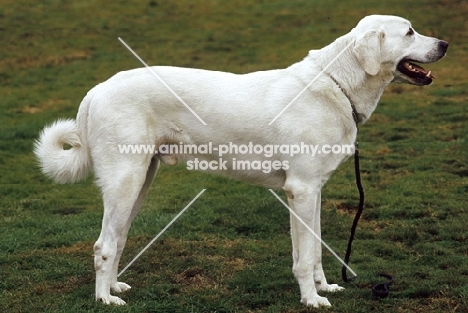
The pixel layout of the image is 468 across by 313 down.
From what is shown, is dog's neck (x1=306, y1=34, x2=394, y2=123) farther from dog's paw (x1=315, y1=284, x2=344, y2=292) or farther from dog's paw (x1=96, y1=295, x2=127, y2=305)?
dog's paw (x1=96, y1=295, x2=127, y2=305)

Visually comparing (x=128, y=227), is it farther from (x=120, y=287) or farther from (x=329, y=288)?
(x=329, y=288)

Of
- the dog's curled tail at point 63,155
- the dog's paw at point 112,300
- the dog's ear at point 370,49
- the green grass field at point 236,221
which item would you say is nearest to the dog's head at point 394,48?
the dog's ear at point 370,49

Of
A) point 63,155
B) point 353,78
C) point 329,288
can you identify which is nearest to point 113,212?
point 63,155

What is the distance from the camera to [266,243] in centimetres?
760

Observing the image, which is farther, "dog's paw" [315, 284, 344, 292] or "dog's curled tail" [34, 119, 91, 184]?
"dog's paw" [315, 284, 344, 292]

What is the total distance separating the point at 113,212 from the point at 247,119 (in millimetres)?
1300

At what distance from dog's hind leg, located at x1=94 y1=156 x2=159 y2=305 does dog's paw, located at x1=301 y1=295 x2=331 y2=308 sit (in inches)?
57.3

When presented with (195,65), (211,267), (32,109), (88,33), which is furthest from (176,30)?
(211,267)

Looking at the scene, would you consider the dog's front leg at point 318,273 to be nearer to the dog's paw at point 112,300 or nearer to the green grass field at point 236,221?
the green grass field at point 236,221

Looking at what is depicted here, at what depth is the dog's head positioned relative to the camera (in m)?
5.86

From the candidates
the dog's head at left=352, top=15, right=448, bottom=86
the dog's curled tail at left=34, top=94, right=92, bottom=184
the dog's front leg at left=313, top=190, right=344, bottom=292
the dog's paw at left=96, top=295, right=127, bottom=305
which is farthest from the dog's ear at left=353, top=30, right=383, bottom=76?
the dog's paw at left=96, top=295, right=127, bottom=305

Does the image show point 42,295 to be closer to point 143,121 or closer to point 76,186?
point 143,121

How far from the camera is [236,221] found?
27.1 feet

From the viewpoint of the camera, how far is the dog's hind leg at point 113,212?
5766mm
